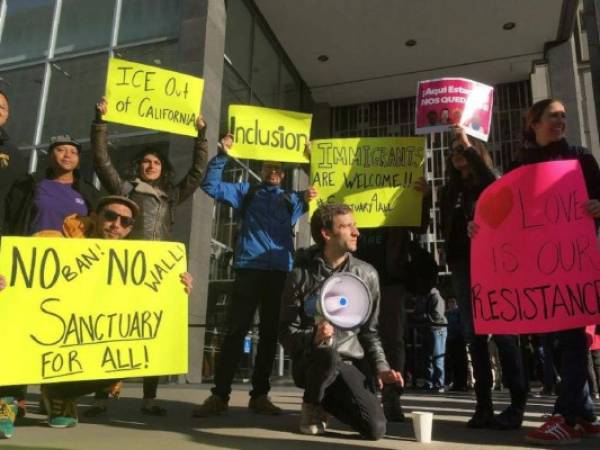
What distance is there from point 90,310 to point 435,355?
6.33 m

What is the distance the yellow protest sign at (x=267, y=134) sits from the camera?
418 centimetres

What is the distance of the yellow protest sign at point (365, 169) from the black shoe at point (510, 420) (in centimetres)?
162

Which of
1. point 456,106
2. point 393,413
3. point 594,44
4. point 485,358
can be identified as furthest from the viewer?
point 594,44

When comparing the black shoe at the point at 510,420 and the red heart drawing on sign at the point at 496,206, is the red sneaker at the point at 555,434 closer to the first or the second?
the black shoe at the point at 510,420

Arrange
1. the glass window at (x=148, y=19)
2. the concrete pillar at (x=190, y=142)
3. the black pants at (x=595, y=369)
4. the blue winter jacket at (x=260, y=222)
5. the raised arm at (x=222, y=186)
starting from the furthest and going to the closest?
1. the glass window at (x=148, y=19)
2. the concrete pillar at (x=190, y=142)
3. the black pants at (x=595, y=369)
4. the raised arm at (x=222, y=186)
5. the blue winter jacket at (x=260, y=222)

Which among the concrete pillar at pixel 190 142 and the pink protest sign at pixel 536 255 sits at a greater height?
the concrete pillar at pixel 190 142

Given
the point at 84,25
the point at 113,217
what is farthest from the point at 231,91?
the point at 113,217

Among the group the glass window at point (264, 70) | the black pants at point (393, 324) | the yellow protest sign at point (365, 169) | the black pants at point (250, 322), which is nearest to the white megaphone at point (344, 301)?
the black pants at point (393, 324)

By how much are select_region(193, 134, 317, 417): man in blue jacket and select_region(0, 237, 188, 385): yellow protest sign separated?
0.73 metres

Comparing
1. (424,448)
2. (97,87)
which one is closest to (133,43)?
(97,87)

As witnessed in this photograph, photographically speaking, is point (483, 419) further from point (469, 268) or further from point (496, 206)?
point (496, 206)

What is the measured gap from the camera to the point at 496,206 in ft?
9.78

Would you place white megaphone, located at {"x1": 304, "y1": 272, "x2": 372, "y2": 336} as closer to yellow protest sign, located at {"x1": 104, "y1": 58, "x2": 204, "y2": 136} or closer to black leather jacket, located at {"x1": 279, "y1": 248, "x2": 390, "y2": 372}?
black leather jacket, located at {"x1": 279, "y1": 248, "x2": 390, "y2": 372}

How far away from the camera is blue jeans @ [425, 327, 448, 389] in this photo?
8102mm
